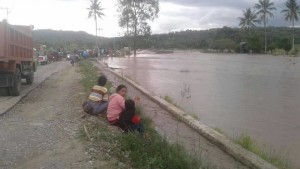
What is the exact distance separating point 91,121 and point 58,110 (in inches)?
87.4

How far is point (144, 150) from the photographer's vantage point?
663 centimetres

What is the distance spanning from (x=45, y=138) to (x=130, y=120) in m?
1.54

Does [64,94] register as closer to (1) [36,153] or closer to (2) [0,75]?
(2) [0,75]

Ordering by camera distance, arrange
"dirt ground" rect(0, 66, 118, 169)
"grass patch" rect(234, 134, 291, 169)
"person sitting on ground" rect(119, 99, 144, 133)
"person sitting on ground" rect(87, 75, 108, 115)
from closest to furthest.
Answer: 1. "dirt ground" rect(0, 66, 118, 169)
2. "grass patch" rect(234, 134, 291, 169)
3. "person sitting on ground" rect(119, 99, 144, 133)
4. "person sitting on ground" rect(87, 75, 108, 115)

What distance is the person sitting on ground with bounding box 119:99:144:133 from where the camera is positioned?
817 centimetres

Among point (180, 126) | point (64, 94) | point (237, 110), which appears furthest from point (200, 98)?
point (180, 126)

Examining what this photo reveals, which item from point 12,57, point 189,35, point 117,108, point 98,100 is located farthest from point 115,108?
point 189,35

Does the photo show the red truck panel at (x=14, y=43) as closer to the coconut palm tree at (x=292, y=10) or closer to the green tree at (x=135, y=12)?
the green tree at (x=135, y=12)

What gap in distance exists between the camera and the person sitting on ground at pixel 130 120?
26.8ft

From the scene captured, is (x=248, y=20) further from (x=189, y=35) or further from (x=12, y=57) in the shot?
(x=12, y=57)

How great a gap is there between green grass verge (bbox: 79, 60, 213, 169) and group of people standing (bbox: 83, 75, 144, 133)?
229 mm

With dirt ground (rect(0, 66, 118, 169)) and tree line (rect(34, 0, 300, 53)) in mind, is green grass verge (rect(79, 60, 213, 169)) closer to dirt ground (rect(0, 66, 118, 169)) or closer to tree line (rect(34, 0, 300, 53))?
dirt ground (rect(0, 66, 118, 169))

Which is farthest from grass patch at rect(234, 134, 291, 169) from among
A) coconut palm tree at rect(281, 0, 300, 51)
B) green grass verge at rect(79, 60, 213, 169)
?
coconut palm tree at rect(281, 0, 300, 51)

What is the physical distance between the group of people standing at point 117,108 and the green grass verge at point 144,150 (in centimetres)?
23
